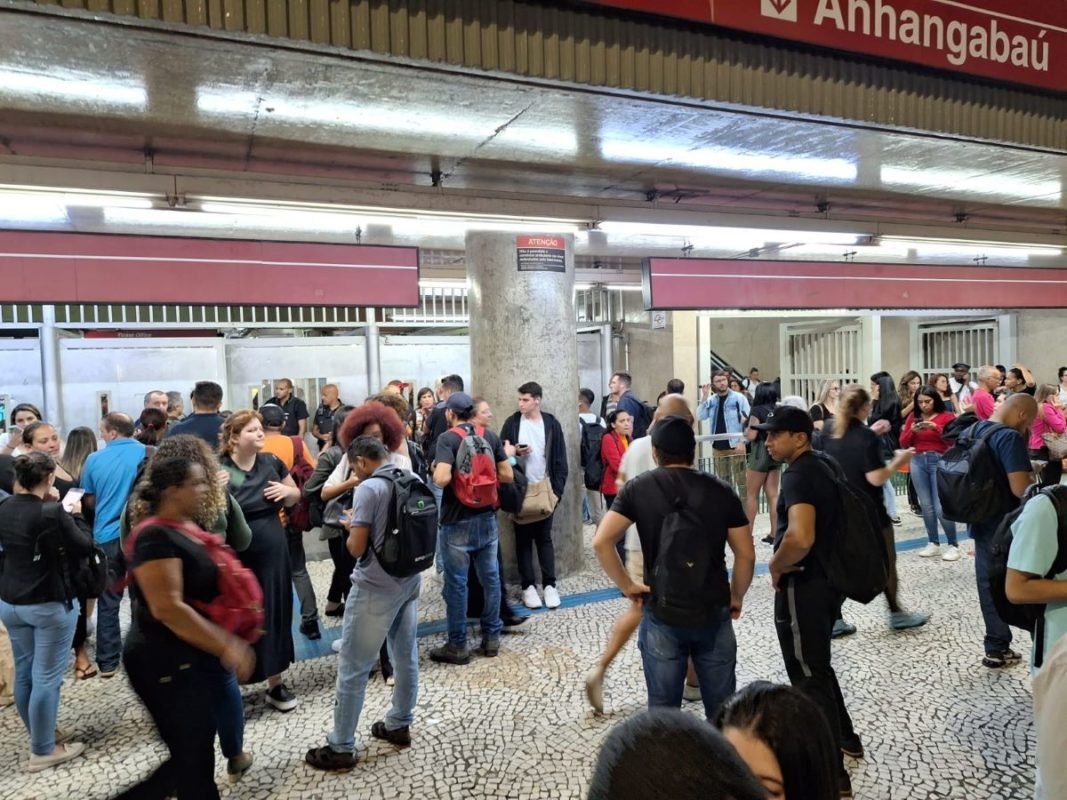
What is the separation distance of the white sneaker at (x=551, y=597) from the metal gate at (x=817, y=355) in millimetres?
8667

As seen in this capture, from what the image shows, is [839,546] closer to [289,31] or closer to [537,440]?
[537,440]

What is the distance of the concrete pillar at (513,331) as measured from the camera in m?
5.83

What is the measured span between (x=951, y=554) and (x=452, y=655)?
4.70 meters

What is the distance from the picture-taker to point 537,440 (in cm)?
542

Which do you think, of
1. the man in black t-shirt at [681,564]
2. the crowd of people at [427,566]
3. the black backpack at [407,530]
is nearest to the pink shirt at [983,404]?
the crowd of people at [427,566]

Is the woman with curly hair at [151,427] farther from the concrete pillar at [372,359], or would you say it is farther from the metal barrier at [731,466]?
the metal barrier at [731,466]

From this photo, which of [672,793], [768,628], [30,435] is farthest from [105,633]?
[672,793]

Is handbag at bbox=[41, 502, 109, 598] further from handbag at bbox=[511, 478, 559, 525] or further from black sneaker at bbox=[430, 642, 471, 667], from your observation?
handbag at bbox=[511, 478, 559, 525]

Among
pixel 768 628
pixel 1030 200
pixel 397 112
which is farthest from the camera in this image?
pixel 1030 200

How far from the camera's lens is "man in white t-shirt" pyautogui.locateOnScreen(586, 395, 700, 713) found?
10.6ft

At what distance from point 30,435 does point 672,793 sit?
463 cm

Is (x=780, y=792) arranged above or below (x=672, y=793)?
below

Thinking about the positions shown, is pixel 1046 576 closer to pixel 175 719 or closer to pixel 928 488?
pixel 175 719

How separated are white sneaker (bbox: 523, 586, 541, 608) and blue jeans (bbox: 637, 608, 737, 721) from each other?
255 centimetres
